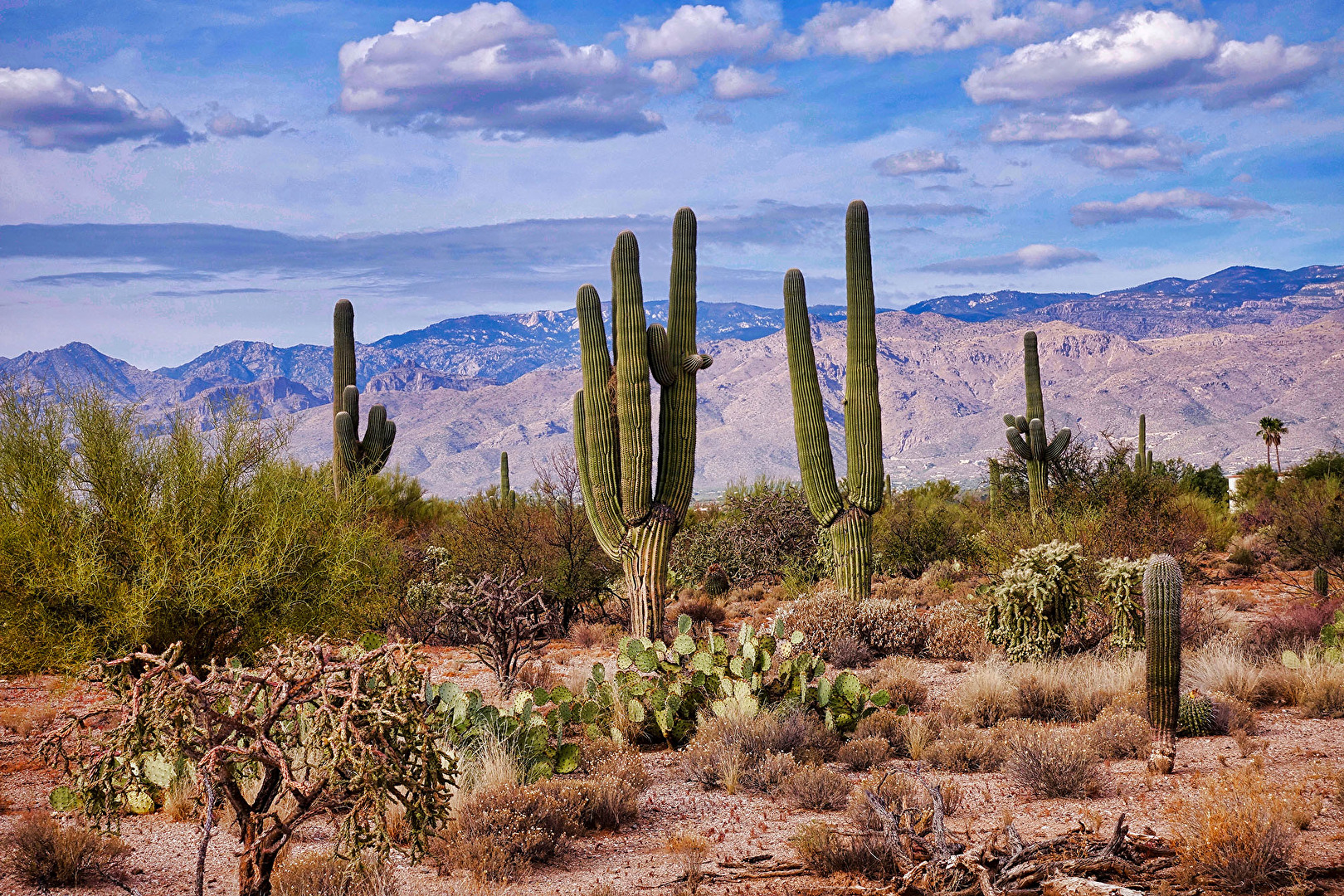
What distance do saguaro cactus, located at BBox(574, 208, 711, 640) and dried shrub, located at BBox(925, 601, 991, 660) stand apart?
386 cm

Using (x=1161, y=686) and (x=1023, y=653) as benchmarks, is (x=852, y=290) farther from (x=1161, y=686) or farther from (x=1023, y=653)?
(x=1161, y=686)

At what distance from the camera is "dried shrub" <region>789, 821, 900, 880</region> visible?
6.61m

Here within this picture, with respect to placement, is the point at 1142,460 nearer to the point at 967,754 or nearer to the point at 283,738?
the point at 967,754

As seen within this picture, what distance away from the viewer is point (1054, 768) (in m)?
8.12

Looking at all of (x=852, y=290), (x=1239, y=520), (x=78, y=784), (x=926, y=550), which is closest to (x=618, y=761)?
(x=78, y=784)

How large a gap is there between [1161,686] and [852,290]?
9315 millimetres

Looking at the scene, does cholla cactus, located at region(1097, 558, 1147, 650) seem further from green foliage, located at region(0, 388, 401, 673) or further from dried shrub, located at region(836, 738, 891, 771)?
green foliage, located at region(0, 388, 401, 673)

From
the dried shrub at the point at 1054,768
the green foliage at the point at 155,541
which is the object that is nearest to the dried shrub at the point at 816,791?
the dried shrub at the point at 1054,768

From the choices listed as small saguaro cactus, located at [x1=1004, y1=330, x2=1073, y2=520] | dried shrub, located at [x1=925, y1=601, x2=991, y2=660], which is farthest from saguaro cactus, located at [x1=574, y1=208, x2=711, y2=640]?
small saguaro cactus, located at [x1=1004, y1=330, x2=1073, y2=520]

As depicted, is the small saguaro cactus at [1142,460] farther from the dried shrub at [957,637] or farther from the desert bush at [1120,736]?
the desert bush at [1120,736]

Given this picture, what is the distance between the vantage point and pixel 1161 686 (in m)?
9.66

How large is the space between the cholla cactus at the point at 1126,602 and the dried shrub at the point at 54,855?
10.8 m

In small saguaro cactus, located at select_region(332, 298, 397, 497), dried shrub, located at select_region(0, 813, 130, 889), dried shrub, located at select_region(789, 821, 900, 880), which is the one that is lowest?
dried shrub, located at select_region(789, 821, 900, 880)

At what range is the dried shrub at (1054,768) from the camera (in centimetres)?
810
